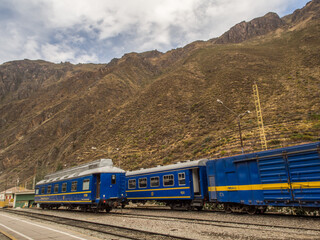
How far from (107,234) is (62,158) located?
6279 centimetres

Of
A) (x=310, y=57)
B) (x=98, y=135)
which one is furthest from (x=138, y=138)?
(x=310, y=57)

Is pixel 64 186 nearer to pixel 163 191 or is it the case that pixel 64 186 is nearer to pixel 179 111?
pixel 163 191

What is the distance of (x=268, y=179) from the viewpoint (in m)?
12.6

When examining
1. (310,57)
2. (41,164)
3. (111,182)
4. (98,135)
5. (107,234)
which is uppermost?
(310,57)

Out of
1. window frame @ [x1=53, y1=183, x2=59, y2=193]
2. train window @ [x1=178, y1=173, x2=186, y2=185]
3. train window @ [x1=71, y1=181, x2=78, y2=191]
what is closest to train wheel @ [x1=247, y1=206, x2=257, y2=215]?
train window @ [x1=178, y1=173, x2=186, y2=185]

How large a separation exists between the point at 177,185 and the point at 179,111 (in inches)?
1669

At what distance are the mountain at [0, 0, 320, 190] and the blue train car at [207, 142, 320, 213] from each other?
17915 mm

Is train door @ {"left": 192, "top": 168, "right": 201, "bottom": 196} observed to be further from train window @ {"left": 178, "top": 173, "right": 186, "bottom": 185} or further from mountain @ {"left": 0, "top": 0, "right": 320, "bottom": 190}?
mountain @ {"left": 0, "top": 0, "right": 320, "bottom": 190}

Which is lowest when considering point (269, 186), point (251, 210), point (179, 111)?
point (251, 210)

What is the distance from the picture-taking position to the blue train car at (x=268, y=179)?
1096 cm

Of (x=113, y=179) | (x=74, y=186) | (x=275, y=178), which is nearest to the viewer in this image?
(x=275, y=178)

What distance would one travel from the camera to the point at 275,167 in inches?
485

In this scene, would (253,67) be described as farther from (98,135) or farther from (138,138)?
(98,135)

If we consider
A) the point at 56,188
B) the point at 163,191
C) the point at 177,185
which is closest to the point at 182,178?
the point at 177,185
